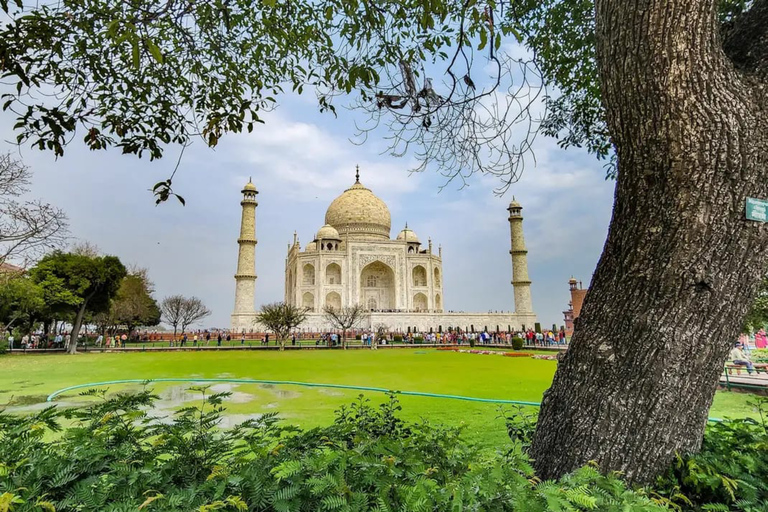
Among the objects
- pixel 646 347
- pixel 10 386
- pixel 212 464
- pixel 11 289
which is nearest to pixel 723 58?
pixel 646 347

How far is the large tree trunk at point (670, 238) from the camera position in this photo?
1.92 metres

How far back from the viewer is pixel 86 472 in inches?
61.5

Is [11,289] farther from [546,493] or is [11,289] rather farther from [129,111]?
[546,493]

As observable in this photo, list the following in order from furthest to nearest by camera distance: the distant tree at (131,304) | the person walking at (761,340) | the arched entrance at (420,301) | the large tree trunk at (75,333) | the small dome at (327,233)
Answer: the arched entrance at (420,301) → the small dome at (327,233) → the distant tree at (131,304) → the person walking at (761,340) → the large tree trunk at (75,333)

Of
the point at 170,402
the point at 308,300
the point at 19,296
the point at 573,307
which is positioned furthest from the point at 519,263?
the point at 170,402

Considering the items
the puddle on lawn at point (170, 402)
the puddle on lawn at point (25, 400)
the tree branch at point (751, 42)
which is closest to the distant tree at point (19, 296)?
the puddle on lawn at point (25, 400)

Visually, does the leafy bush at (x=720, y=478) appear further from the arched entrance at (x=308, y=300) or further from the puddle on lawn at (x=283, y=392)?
the arched entrance at (x=308, y=300)

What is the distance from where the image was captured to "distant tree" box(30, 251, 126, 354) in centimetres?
1831

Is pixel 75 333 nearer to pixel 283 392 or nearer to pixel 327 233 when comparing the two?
pixel 283 392

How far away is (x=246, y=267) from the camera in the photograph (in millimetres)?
35312

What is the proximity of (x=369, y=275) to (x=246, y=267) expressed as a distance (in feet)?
37.6

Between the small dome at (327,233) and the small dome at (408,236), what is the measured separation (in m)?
6.44

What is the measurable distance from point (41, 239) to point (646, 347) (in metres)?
15.6

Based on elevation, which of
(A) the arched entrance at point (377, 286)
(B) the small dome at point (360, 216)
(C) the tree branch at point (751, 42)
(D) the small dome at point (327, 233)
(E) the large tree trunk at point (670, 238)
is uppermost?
(B) the small dome at point (360, 216)
